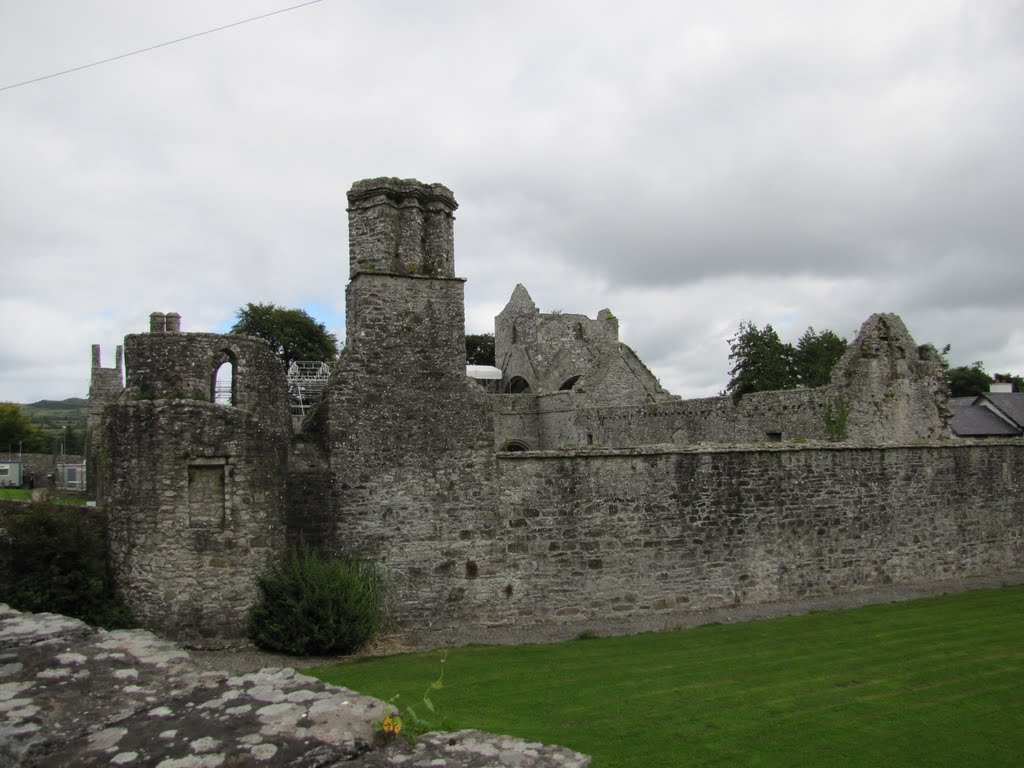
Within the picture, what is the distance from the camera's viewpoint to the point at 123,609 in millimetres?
10531

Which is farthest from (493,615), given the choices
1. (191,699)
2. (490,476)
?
(191,699)

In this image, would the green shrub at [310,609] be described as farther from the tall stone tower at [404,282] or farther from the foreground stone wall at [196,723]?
the foreground stone wall at [196,723]

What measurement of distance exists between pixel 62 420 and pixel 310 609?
121933mm

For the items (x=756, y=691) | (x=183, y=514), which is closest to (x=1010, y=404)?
(x=756, y=691)

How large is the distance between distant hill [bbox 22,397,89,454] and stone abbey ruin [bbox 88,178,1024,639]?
6839 cm

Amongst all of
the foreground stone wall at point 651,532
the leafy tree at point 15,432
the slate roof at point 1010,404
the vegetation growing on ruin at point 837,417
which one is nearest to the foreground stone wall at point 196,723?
the foreground stone wall at point 651,532

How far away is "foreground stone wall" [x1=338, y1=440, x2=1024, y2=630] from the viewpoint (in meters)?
12.7

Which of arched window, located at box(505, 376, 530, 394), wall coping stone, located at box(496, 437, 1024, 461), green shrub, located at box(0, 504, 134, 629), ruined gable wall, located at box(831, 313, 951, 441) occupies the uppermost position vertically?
arched window, located at box(505, 376, 530, 394)

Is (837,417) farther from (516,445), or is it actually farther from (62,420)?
(62,420)

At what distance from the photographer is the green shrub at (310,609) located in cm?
1089

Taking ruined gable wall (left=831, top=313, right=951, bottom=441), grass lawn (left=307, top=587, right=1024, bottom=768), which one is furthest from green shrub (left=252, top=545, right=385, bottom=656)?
ruined gable wall (left=831, top=313, right=951, bottom=441)

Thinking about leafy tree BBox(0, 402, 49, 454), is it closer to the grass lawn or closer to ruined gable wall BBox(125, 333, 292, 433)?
ruined gable wall BBox(125, 333, 292, 433)

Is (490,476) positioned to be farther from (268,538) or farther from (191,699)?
(191,699)

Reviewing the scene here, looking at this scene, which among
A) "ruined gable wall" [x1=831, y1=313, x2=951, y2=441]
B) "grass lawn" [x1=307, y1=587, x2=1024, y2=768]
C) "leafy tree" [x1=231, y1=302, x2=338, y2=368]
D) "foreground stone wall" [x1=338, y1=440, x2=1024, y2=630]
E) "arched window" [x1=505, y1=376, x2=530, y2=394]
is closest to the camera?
"grass lawn" [x1=307, y1=587, x2=1024, y2=768]
